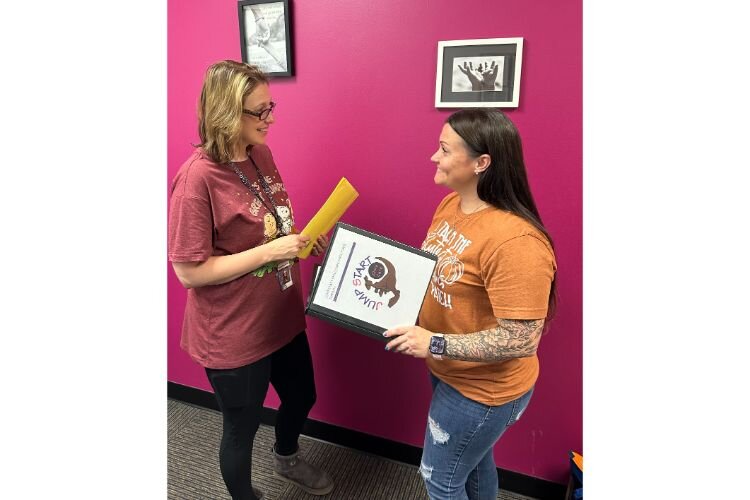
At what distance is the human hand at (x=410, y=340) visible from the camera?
43.1 inches

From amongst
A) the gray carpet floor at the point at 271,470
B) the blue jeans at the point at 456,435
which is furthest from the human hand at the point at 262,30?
the gray carpet floor at the point at 271,470

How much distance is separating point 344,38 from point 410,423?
63.7 inches

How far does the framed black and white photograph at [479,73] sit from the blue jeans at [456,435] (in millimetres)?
969

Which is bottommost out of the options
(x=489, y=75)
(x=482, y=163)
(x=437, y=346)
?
(x=437, y=346)

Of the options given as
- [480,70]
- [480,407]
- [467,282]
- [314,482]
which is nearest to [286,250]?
[467,282]

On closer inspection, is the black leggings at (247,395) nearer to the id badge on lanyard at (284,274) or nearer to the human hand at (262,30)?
the id badge on lanyard at (284,274)

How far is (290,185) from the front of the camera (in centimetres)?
193

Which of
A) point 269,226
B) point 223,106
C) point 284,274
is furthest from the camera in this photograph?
point 284,274

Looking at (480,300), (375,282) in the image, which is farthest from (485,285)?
(375,282)

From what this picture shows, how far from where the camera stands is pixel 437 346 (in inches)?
42.1

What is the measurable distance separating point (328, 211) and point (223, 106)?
1.43 feet

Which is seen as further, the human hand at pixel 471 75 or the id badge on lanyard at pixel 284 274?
the human hand at pixel 471 75

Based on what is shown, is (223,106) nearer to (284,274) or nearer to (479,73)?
(284,274)

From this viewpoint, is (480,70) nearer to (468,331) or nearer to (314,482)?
(468,331)
